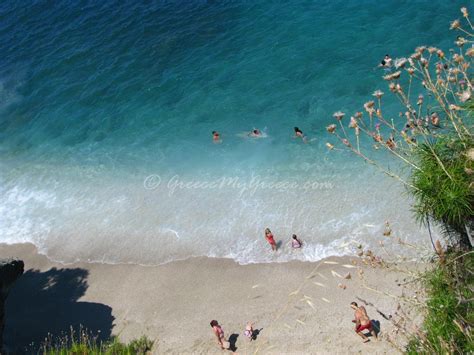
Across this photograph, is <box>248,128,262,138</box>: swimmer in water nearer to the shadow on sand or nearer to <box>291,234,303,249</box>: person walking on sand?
<box>291,234,303,249</box>: person walking on sand

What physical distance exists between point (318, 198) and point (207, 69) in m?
15.8

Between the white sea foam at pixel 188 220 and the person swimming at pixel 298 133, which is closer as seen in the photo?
the white sea foam at pixel 188 220

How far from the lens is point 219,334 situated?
680 inches

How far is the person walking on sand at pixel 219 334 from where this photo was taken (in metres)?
17.1

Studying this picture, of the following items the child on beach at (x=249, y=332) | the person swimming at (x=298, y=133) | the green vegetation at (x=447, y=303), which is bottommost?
the person swimming at (x=298, y=133)

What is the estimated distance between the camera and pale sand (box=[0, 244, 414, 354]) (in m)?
17.0

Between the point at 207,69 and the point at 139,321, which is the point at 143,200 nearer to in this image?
the point at 139,321

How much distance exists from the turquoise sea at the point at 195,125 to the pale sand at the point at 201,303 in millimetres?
997

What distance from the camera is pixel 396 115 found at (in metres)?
26.4

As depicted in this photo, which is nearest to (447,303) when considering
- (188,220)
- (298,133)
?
(188,220)

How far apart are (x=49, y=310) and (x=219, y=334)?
26.1 feet

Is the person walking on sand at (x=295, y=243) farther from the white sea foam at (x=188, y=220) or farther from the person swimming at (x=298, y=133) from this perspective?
the person swimming at (x=298, y=133)

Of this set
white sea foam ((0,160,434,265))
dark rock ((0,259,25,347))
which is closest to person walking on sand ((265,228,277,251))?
white sea foam ((0,160,434,265))

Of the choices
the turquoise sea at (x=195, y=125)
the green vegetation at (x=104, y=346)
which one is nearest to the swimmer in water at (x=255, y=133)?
the turquoise sea at (x=195, y=125)
